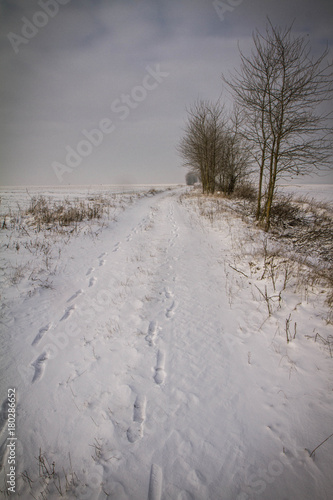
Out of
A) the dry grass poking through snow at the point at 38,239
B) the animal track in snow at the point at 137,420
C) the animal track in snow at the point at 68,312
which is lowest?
the animal track in snow at the point at 137,420

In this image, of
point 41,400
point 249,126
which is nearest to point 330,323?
point 41,400

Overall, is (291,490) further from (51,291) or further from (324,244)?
(324,244)

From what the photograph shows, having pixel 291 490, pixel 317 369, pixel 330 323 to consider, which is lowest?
pixel 291 490

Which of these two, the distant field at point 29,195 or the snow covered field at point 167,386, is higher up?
the distant field at point 29,195

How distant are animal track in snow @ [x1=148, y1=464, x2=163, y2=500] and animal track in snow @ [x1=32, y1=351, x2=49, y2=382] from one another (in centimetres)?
166

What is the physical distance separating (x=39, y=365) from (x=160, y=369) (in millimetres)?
1584

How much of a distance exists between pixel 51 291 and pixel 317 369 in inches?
179

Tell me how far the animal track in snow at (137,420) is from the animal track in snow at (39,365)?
1286mm

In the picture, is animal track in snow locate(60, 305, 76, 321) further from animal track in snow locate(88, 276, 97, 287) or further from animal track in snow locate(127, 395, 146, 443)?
animal track in snow locate(127, 395, 146, 443)

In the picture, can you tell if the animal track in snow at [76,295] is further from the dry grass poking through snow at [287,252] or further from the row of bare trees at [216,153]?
the row of bare trees at [216,153]

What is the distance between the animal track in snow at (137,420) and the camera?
70.7 inches

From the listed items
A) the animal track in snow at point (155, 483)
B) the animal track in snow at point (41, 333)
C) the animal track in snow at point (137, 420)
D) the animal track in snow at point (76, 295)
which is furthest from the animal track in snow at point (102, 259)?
the animal track in snow at point (155, 483)

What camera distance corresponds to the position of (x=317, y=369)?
2.27 meters

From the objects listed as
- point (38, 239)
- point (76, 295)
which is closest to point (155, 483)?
point (76, 295)
